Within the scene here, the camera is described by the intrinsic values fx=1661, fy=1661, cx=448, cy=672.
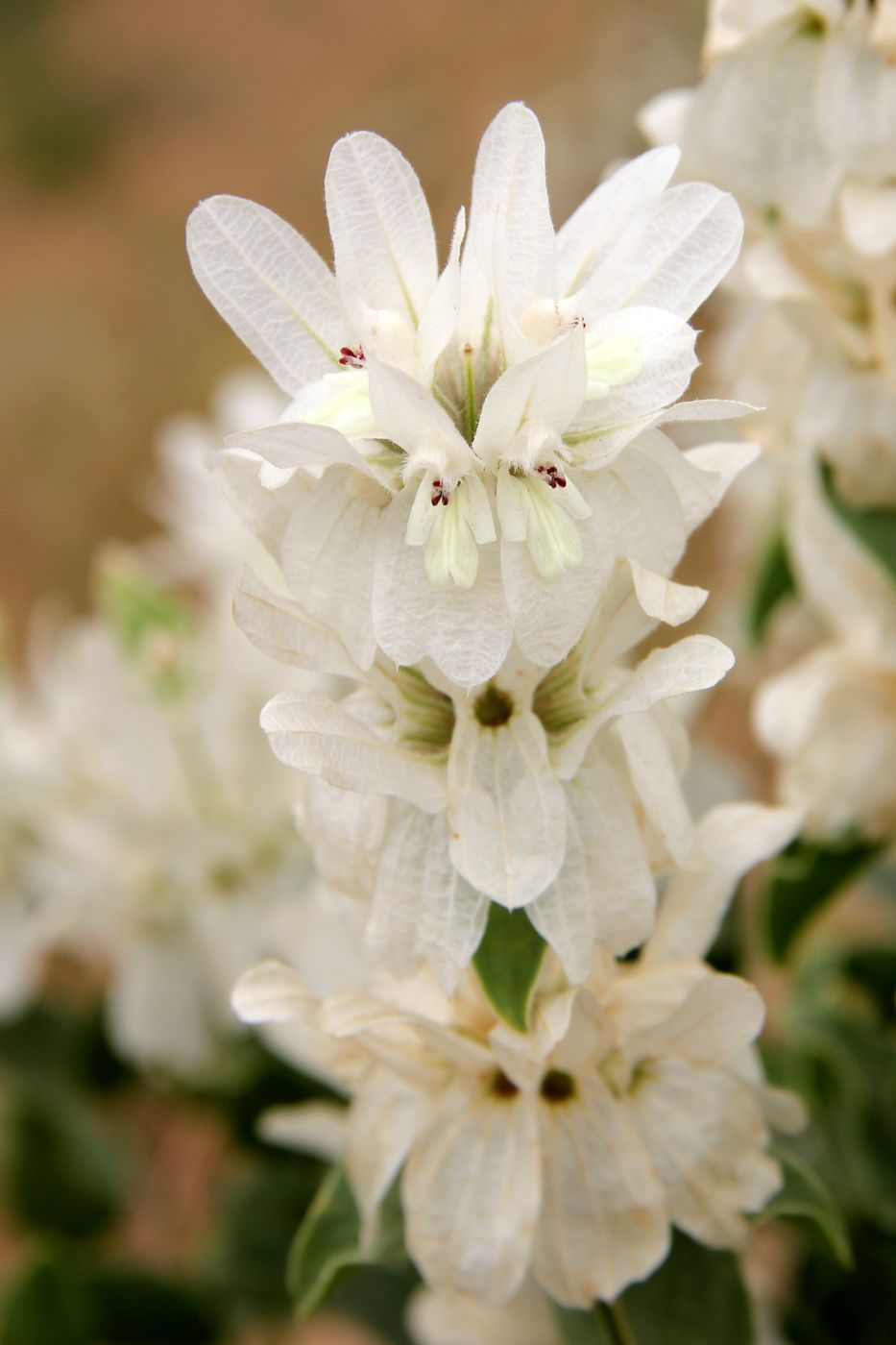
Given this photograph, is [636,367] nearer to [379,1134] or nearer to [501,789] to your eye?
[501,789]

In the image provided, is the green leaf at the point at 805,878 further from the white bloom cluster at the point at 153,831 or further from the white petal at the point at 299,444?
the white petal at the point at 299,444

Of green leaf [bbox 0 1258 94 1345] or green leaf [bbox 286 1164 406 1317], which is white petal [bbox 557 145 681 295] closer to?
green leaf [bbox 286 1164 406 1317]

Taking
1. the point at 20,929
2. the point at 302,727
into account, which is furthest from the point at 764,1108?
the point at 20,929

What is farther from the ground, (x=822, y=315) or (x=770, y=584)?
(x=822, y=315)

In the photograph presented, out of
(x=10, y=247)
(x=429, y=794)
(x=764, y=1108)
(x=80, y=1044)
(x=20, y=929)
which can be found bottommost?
(x=10, y=247)

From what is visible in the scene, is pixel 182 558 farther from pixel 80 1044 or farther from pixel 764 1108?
pixel 764 1108

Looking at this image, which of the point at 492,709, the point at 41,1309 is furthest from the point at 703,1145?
the point at 41,1309

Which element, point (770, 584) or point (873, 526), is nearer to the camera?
point (873, 526)
